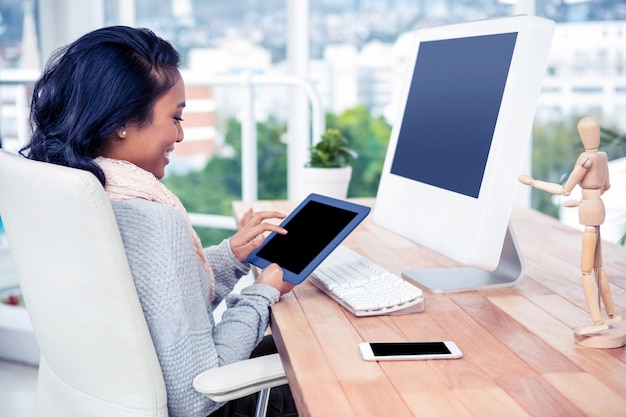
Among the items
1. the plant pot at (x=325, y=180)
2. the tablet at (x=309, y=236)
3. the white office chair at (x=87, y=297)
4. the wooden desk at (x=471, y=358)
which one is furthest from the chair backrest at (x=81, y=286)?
the plant pot at (x=325, y=180)

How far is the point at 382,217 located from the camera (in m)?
1.61

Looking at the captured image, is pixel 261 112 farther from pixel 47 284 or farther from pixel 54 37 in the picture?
pixel 47 284

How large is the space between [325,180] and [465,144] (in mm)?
816

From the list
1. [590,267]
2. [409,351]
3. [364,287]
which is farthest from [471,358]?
[364,287]

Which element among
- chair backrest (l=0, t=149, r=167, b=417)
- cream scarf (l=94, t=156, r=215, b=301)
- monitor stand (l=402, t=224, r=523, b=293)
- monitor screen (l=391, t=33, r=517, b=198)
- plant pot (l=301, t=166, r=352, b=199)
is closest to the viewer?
chair backrest (l=0, t=149, r=167, b=417)

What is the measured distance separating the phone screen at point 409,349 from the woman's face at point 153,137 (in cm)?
50

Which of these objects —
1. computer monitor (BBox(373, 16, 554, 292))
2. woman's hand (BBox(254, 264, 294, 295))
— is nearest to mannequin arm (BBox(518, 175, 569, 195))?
computer monitor (BBox(373, 16, 554, 292))

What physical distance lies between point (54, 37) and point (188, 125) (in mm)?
786

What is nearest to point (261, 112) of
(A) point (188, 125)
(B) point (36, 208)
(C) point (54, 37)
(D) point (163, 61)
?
(A) point (188, 125)

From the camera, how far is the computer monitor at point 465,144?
1.26 m

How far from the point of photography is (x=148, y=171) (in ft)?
4.32

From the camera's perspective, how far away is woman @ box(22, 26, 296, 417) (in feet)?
3.70

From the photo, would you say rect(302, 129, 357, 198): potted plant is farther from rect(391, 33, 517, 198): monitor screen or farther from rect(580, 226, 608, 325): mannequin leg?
rect(580, 226, 608, 325): mannequin leg

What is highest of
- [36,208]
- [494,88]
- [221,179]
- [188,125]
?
[494,88]
